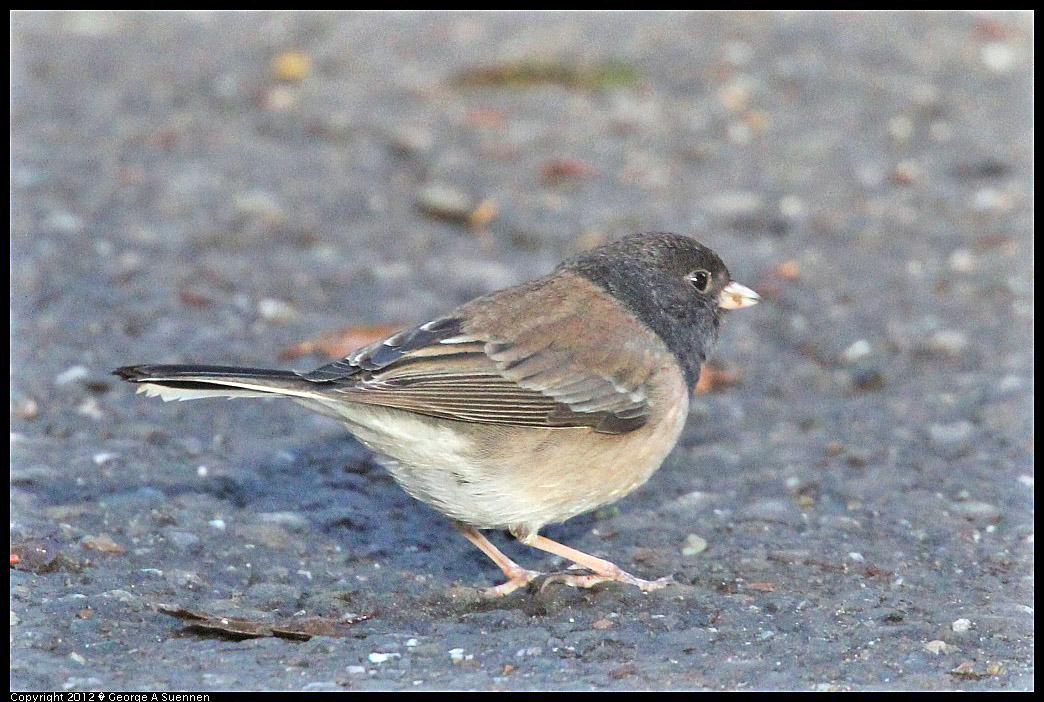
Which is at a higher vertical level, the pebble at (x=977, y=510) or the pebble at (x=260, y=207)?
the pebble at (x=260, y=207)

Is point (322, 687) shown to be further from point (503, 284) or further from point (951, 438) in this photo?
point (503, 284)

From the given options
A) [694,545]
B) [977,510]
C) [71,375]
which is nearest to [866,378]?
[977,510]

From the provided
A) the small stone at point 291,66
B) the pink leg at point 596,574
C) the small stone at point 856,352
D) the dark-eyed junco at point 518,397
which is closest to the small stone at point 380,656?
the dark-eyed junco at point 518,397

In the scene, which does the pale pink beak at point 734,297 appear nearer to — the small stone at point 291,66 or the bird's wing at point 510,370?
the bird's wing at point 510,370

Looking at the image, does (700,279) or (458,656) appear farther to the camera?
(700,279)

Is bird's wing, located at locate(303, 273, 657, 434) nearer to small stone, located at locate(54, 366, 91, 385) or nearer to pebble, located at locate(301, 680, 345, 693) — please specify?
pebble, located at locate(301, 680, 345, 693)

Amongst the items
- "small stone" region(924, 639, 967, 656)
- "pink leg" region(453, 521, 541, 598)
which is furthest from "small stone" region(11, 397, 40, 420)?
"small stone" region(924, 639, 967, 656)

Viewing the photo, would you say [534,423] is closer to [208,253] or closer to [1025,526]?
[1025,526]
